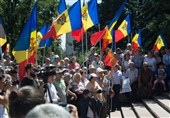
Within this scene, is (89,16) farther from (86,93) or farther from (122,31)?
(86,93)

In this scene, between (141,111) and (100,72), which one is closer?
(100,72)

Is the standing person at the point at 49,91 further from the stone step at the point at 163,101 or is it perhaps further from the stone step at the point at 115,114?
the stone step at the point at 115,114

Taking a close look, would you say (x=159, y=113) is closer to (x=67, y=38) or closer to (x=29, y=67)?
(x=29, y=67)

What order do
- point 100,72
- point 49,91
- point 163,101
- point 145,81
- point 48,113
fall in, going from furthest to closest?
point 145,81 → point 163,101 → point 100,72 → point 49,91 → point 48,113

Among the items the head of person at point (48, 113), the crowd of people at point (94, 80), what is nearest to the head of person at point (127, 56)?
the crowd of people at point (94, 80)

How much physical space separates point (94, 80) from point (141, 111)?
3346 mm

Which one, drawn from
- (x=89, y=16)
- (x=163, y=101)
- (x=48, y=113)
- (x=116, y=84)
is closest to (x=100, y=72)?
(x=116, y=84)

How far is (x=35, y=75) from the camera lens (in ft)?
26.5

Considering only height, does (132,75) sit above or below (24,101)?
below

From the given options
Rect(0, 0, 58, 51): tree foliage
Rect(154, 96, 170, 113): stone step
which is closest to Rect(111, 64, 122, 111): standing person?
Rect(154, 96, 170, 113): stone step

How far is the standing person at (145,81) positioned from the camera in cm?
1474

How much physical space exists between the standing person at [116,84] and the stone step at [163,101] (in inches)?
54.1

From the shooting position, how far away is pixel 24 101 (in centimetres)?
239

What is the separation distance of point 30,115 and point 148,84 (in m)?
13.5
